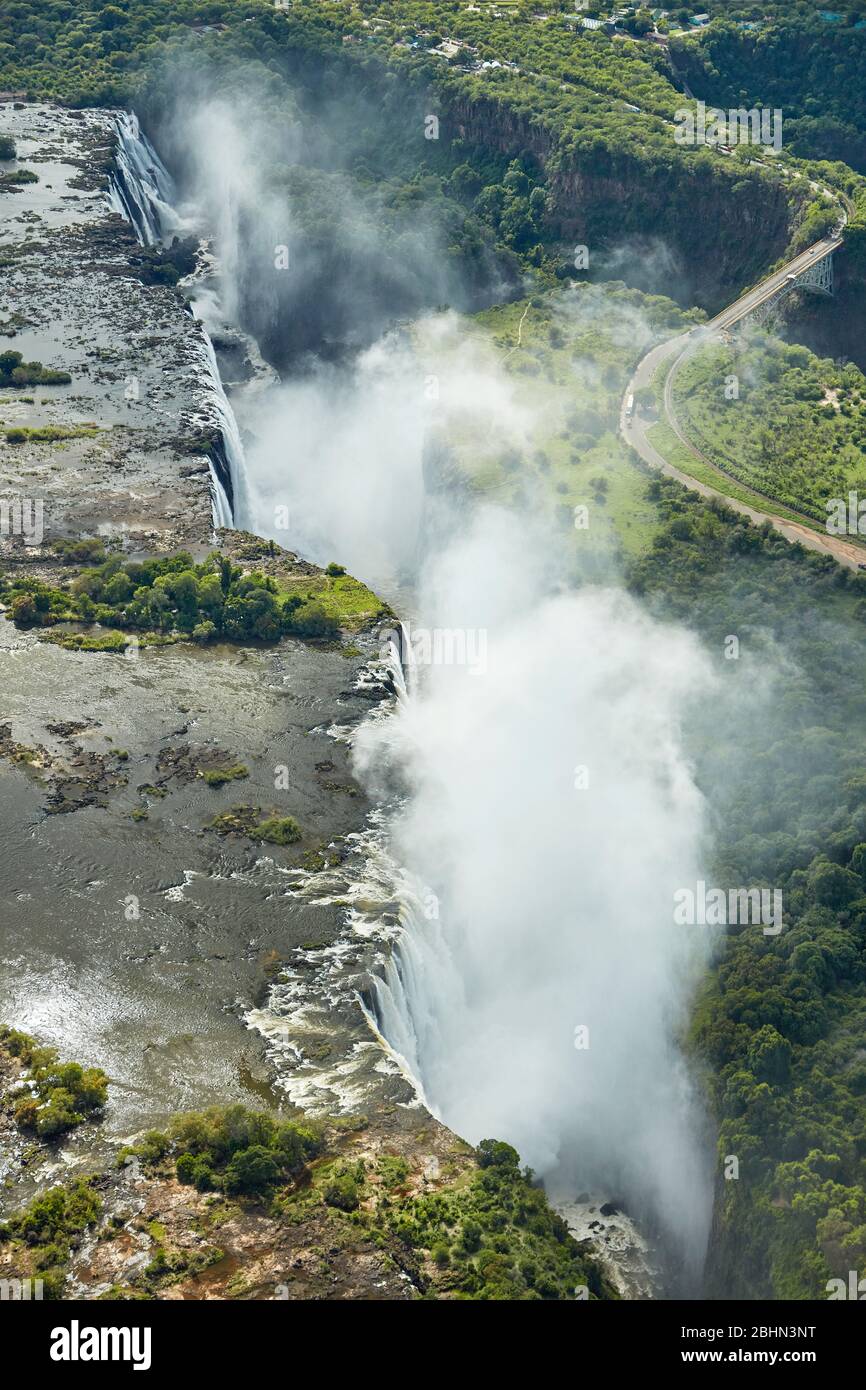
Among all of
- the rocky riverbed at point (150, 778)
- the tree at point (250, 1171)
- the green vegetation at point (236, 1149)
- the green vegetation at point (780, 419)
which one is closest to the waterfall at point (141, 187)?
the rocky riverbed at point (150, 778)

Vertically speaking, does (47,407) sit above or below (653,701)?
above

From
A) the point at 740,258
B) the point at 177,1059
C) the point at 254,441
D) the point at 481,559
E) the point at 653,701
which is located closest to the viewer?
the point at 177,1059

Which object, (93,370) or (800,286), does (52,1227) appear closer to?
(93,370)

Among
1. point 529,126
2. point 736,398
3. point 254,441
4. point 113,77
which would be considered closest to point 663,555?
point 736,398

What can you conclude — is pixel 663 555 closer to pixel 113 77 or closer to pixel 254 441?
pixel 254 441

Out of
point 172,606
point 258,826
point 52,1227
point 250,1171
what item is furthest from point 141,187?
point 52,1227

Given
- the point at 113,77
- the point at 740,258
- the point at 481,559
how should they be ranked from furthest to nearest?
the point at 113,77 → the point at 740,258 → the point at 481,559

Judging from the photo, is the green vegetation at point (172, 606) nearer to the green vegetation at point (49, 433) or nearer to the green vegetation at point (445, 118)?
the green vegetation at point (49, 433)

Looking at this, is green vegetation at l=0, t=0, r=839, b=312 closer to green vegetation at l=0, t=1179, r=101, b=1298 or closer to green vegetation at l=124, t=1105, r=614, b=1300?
green vegetation at l=124, t=1105, r=614, b=1300
